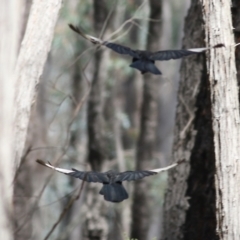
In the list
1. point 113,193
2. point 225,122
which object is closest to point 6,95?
point 113,193

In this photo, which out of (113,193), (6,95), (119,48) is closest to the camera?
A: (6,95)

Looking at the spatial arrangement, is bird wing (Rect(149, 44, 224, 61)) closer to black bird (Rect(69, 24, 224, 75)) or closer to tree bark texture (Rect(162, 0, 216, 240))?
black bird (Rect(69, 24, 224, 75))

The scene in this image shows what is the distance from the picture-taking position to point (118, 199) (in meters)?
3.89

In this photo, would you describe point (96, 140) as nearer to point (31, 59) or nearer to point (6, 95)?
point (31, 59)

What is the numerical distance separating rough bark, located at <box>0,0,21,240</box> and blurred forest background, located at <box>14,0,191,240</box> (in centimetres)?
171

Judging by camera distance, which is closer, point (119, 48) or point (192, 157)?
point (119, 48)

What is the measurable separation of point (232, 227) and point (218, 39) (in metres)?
1.10

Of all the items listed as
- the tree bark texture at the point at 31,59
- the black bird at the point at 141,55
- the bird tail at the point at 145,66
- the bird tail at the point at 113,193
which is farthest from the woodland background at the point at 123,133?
the bird tail at the point at 113,193

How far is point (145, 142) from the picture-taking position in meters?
9.39

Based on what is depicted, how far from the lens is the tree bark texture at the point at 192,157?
527cm

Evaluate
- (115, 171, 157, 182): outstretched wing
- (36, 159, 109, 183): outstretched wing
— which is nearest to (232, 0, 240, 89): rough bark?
(115, 171, 157, 182): outstretched wing

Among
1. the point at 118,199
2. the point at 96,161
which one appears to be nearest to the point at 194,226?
the point at 118,199

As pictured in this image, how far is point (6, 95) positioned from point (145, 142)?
659 cm

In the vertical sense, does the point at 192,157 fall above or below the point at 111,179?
above
